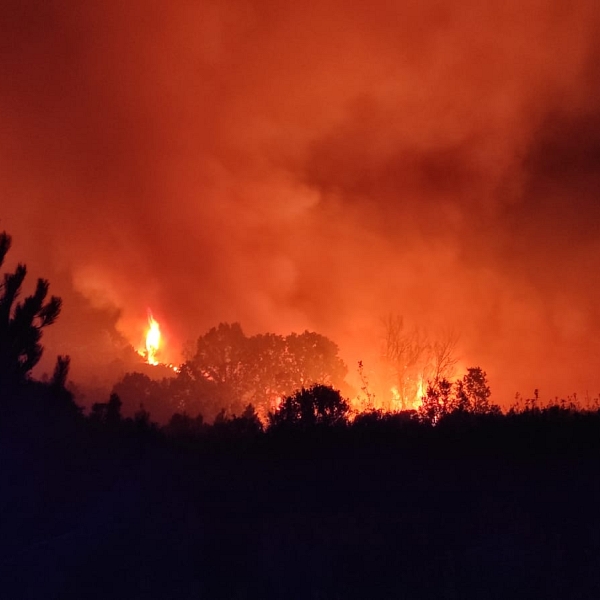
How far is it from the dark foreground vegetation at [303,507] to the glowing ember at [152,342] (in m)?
32.3

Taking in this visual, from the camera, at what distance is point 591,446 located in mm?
8242

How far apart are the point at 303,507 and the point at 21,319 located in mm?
6392

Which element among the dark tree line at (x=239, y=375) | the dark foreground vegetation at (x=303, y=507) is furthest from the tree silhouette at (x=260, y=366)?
the dark foreground vegetation at (x=303, y=507)

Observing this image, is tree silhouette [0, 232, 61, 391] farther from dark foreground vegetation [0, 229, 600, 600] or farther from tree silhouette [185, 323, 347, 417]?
tree silhouette [185, 323, 347, 417]

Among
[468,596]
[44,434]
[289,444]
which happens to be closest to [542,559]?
[468,596]

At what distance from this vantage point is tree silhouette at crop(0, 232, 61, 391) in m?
10.8

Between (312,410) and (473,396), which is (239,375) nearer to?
(473,396)

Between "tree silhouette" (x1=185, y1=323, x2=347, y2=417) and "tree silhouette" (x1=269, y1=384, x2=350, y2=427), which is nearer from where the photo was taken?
"tree silhouette" (x1=269, y1=384, x2=350, y2=427)

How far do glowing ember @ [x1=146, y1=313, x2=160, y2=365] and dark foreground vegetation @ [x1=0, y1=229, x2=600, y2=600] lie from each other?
1270 inches

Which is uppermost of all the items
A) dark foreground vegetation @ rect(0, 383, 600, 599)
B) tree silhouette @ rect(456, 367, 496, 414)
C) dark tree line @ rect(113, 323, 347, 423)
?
dark tree line @ rect(113, 323, 347, 423)

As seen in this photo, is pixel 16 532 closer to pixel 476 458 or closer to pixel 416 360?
pixel 476 458

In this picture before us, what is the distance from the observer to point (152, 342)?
44.2 metres

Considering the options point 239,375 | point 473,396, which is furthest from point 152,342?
point 473,396

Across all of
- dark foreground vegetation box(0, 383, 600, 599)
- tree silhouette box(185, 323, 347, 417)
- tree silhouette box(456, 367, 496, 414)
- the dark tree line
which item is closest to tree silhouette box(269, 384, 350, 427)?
dark foreground vegetation box(0, 383, 600, 599)
